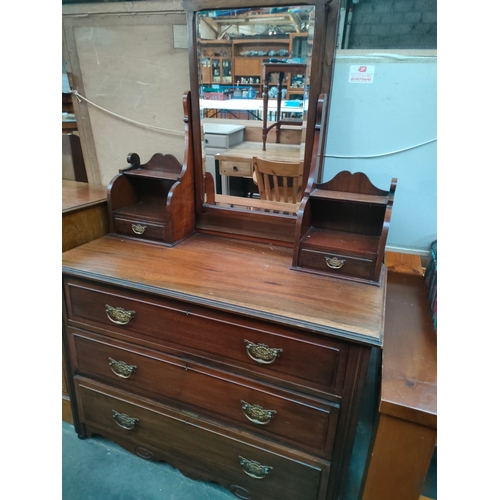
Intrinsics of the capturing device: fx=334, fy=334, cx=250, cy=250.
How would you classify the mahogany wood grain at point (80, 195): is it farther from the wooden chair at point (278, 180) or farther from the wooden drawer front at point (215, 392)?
the wooden chair at point (278, 180)

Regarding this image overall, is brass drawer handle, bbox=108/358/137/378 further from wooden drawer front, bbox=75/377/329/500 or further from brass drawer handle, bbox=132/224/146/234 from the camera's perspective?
brass drawer handle, bbox=132/224/146/234

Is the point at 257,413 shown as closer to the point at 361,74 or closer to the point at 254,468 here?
the point at 254,468

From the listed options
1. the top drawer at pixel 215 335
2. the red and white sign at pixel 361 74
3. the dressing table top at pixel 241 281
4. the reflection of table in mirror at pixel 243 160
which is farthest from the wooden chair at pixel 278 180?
the top drawer at pixel 215 335

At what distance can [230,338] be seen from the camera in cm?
94

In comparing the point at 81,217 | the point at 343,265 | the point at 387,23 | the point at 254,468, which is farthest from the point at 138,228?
the point at 387,23

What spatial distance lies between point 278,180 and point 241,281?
1.32ft

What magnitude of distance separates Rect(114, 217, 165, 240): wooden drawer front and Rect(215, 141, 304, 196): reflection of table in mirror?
265 mm

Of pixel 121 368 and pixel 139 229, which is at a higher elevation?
pixel 139 229

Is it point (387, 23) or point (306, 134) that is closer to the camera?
point (306, 134)

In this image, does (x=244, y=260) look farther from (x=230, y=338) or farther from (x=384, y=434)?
(x=384, y=434)

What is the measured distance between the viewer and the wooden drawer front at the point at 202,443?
1.00 meters

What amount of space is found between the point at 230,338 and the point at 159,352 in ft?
0.90

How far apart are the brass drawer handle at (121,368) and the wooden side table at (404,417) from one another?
78 cm

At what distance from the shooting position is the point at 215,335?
0.95m
